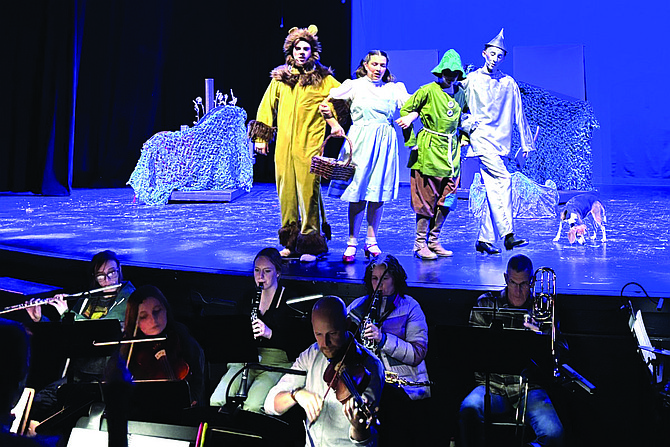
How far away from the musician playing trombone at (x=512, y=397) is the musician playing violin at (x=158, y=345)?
1334 mm

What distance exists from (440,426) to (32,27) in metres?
7.41

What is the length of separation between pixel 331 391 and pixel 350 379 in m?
0.19

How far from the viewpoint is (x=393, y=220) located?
8586mm

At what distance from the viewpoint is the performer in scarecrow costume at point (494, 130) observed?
5.94 metres

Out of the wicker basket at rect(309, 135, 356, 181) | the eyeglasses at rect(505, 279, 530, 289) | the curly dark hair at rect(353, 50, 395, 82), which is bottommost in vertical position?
the eyeglasses at rect(505, 279, 530, 289)

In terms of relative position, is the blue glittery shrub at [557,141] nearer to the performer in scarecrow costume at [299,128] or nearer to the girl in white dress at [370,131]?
the girl in white dress at [370,131]

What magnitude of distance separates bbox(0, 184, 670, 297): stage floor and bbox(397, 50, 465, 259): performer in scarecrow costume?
37 cm

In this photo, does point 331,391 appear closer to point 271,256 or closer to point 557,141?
point 271,256

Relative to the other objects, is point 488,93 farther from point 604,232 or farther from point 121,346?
point 121,346

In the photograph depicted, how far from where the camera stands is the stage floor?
203 inches

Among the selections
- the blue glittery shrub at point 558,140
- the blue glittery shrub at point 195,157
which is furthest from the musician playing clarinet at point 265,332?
the blue glittery shrub at point 558,140

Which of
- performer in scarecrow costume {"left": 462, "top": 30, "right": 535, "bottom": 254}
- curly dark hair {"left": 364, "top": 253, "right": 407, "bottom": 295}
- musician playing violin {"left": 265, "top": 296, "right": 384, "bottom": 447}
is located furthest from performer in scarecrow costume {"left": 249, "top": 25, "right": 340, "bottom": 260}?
musician playing violin {"left": 265, "top": 296, "right": 384, "bottom": 447}

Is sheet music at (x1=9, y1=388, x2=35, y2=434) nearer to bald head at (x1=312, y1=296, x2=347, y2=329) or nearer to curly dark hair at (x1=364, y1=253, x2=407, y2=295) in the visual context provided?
bald head at (x1=312, y1=296, x2=347, y2=329)

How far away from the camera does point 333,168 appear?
5531 mm
